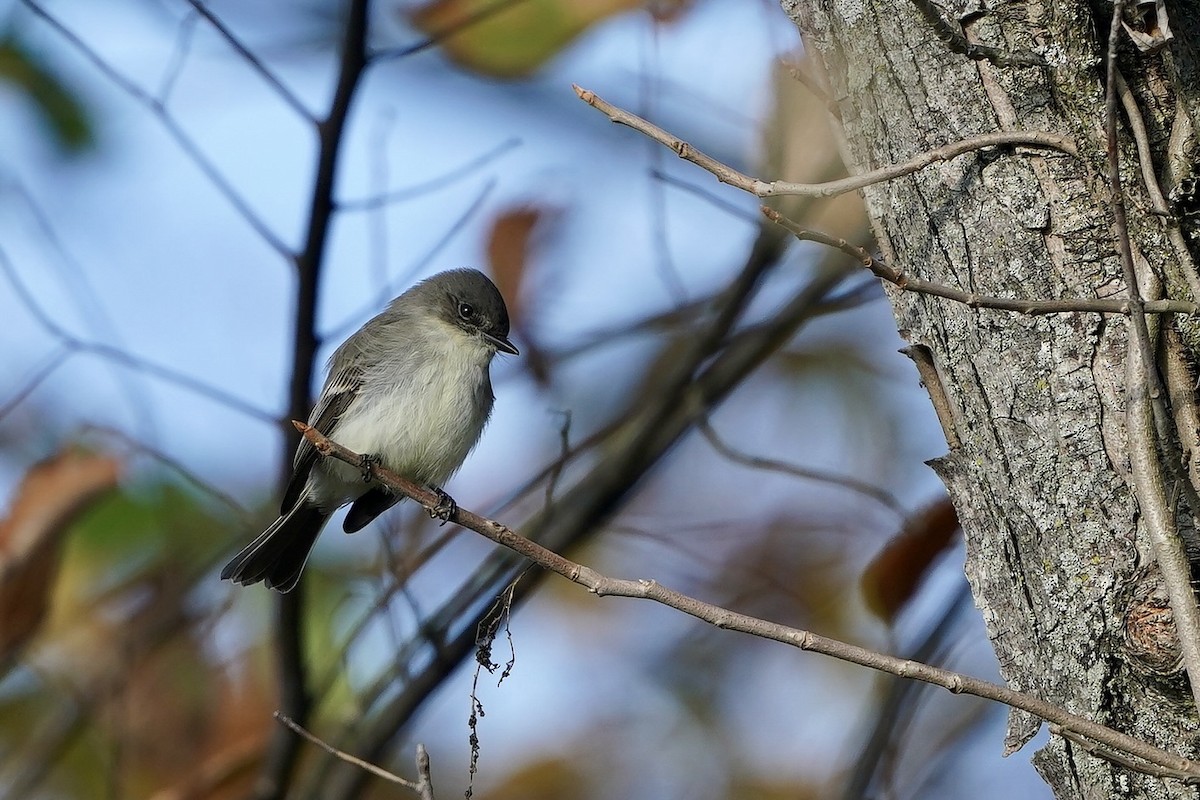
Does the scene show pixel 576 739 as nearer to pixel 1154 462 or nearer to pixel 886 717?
pixel 886 717

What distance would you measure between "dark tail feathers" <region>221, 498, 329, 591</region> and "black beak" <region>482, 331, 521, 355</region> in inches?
39.2

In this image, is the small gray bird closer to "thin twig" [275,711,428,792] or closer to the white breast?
the white breast

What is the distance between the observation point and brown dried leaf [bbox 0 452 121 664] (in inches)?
146

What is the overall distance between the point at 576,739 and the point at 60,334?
11.1ft

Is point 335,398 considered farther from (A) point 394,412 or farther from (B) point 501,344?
(B) point 501,344

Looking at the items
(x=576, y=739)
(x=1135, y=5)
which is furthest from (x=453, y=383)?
(x=1135, y=5)

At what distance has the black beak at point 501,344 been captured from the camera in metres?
4.75

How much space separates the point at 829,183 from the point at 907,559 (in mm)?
1707

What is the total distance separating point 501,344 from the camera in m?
4.77

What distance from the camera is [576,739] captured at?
623 cm

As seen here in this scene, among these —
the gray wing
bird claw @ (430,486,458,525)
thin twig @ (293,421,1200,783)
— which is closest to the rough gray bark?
thin twig @ (293,421,1200,783)

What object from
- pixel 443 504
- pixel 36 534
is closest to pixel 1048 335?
pixel 443 504

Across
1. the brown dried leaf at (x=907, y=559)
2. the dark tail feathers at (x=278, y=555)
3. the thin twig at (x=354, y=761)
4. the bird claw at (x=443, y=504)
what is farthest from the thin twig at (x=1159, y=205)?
the dark tail feathers at (x=278, y=555)

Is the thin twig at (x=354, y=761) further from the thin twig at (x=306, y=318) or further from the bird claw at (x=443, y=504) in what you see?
the thin twig at (x=306, y=318)
